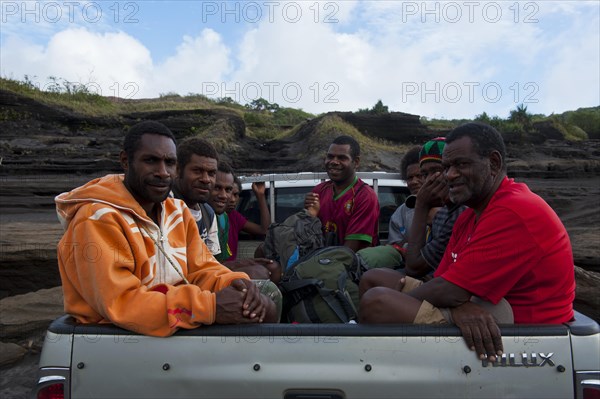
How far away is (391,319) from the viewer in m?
2.08

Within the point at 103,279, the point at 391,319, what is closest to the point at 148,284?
the point at 103,279

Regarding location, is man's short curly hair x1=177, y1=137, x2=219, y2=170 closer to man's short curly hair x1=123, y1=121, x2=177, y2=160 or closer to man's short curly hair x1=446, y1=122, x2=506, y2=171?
man's short curly hair x1=123, y1=121, x2=177, y2=160

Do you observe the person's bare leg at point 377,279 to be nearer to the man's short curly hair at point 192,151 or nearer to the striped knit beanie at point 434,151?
the striped knit beanie at point 434,151

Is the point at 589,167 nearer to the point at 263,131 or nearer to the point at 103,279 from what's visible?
the point at 263,131

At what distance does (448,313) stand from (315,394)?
0.60 m

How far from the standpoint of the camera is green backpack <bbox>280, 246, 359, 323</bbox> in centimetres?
247

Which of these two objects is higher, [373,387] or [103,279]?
[103,279]

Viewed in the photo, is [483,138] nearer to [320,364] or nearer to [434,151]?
[434,151]

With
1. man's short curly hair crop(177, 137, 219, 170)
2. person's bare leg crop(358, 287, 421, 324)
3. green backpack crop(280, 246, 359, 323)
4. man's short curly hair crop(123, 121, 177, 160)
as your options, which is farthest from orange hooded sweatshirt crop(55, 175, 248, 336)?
man's short curly hair crop(177, 137, 219, 170)

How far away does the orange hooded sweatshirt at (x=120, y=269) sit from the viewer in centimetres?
193

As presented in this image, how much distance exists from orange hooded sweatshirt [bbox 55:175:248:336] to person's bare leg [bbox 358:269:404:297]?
76cm

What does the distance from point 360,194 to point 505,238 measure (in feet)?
6.84

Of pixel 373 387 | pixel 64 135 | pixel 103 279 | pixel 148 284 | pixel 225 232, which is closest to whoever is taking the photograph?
pixel 373 387

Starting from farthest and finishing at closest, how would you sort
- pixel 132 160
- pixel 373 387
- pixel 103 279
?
pixel 132 160
pixel 103 279
pixel 373 387
